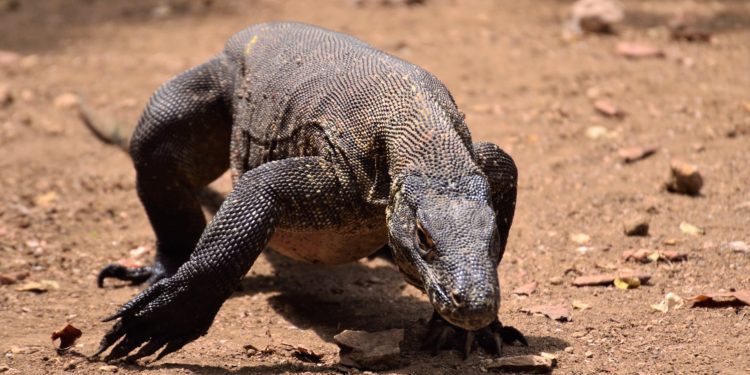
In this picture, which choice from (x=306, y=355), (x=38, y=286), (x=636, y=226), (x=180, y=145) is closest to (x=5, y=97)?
(x=38, y=286)

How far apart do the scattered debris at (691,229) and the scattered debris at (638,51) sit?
11.4ft

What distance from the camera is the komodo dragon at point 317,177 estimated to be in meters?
3.38

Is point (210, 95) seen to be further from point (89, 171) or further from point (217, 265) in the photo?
point (89, 171)

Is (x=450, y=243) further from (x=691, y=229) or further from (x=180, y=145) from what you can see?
(x=691, y=229)

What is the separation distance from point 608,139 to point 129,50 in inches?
191

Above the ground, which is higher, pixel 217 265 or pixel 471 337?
pixel 217 265

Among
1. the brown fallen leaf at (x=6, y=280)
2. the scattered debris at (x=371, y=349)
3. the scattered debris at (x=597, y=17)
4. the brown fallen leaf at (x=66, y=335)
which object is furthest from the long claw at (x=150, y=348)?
the scattered debris at (x=597, y=17)

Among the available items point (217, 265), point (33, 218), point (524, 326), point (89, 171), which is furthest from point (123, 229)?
point (524, 326)

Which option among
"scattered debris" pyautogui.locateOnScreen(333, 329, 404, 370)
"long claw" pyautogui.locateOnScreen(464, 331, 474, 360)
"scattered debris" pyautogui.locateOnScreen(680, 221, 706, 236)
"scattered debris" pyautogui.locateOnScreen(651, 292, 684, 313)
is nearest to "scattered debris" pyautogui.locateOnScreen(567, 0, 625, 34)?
"scattered debris" pyautogui.locateOnScreen(680, 221, 706, 236)

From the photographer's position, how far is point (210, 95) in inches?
199

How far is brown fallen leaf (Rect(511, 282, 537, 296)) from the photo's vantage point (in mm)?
4785

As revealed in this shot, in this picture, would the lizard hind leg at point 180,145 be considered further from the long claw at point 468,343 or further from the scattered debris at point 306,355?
the long claw at point 468,343

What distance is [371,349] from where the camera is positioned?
386 cm

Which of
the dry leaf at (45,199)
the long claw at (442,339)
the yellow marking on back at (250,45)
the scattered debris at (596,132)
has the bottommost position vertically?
the dry leaf at (45,199)
